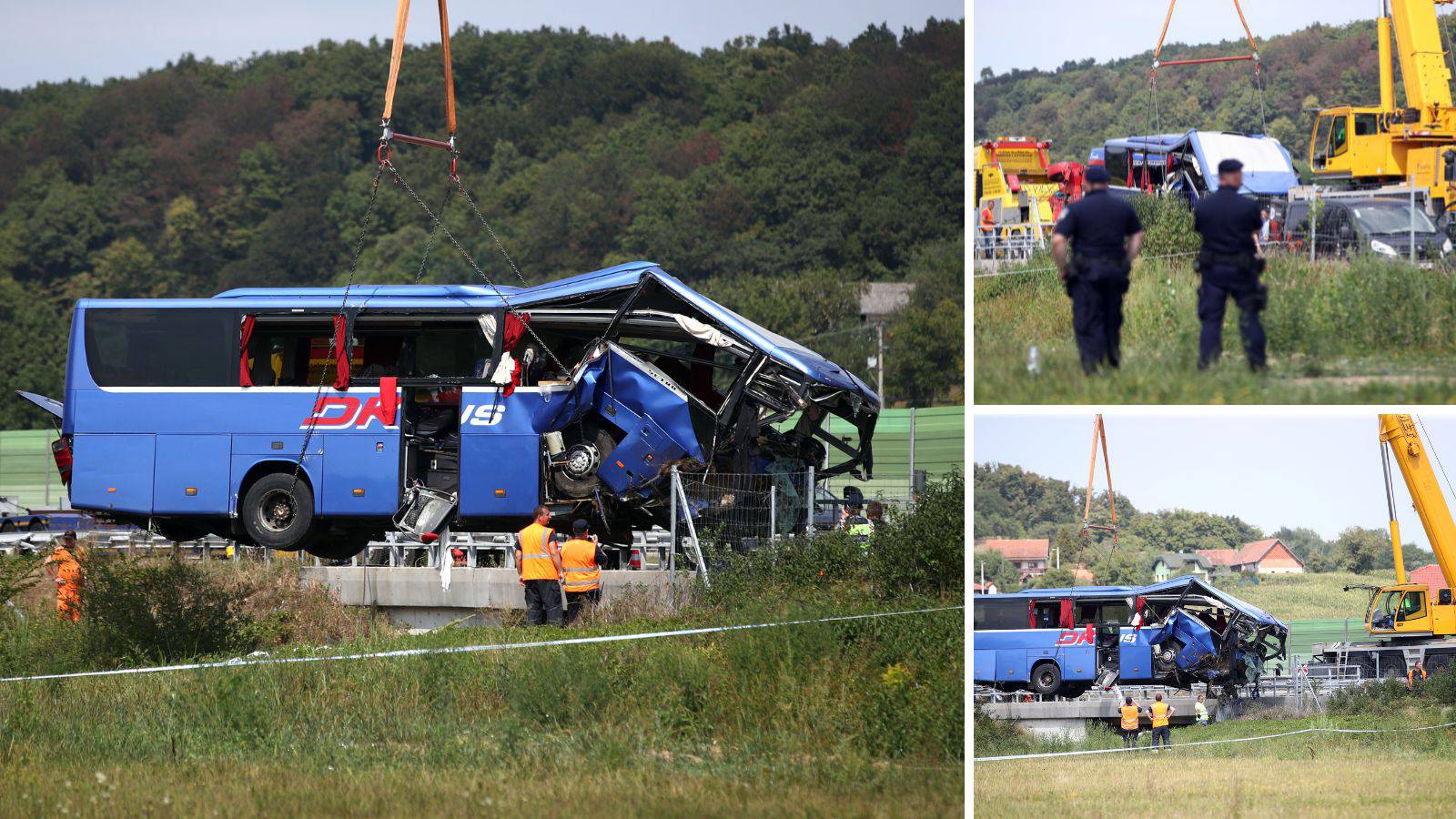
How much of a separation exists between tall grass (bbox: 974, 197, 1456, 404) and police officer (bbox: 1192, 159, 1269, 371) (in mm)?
223

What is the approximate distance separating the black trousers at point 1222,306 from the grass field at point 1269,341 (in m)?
0.13

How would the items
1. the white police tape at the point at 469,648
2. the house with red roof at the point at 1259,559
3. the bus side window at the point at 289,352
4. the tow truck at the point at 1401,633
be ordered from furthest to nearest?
the house with red roof at the point at 1259,559 → the tow truck at the point at 1401,633 → the bus side window at the point at 289,352 → the white police tape at the point at 469,648

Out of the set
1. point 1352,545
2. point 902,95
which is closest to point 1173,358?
point 1352,545

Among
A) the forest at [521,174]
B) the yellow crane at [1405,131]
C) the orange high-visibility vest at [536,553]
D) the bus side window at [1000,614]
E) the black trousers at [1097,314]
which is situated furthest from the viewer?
the forest at [521,174]

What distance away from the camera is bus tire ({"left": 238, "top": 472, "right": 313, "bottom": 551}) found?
16.5 meters

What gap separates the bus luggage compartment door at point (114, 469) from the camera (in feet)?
54.3

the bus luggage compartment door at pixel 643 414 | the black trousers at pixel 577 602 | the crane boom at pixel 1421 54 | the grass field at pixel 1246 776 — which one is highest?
the crane boom at pixel 1421 54

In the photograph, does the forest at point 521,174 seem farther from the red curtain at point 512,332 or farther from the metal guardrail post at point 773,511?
the red curtain at point 512,332

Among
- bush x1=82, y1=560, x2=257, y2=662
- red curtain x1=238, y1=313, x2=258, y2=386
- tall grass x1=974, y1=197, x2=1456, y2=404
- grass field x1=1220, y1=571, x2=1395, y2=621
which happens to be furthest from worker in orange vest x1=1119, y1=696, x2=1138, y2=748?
grass field x1=1220, y1=571, x2=1395, y2=621

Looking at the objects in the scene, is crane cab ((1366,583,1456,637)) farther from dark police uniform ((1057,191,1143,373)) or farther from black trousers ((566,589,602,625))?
dark police uniform ((1057,191,1143,373))

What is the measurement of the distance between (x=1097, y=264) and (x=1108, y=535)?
128 ft

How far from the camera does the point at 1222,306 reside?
890cm

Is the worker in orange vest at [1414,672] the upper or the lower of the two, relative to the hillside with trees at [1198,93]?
lower

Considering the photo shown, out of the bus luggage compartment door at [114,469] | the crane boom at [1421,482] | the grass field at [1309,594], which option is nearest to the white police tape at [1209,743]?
the crane boom at [1421,482]
